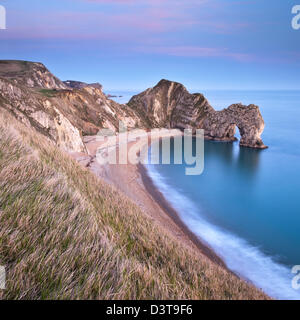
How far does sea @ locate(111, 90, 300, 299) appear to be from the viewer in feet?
51.7

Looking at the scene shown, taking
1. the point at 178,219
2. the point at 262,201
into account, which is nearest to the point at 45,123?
the point at 178,219

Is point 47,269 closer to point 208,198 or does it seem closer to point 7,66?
point 208,198

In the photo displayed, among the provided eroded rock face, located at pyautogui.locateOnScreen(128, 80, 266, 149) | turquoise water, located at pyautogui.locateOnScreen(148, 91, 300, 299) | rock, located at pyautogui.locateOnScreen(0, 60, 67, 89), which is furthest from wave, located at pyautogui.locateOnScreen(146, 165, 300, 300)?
rock, located at pyautogui.locateOnScreen(0, 60, 67, 89)

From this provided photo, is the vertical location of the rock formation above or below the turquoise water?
above

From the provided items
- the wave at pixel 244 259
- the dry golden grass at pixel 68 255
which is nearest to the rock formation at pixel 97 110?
the wave at pixel 244 259

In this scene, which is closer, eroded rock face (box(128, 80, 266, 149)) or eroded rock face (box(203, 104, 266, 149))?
eroded rock face (box(203, 104, 266, 149))

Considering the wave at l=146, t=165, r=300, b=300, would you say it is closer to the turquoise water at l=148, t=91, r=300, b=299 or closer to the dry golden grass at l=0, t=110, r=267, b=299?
the turquoise water at l=148, t=91, r=300, b=299

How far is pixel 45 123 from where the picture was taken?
2847cm

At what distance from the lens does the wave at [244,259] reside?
1398 cm

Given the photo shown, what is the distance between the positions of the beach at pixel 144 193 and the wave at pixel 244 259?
0.86 m

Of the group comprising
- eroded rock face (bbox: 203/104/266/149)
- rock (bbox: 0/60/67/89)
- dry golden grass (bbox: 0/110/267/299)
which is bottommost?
dry golden grass (bbox: 0/110/267/299)

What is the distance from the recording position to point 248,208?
25.9m

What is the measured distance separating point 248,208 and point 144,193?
1129 cm
